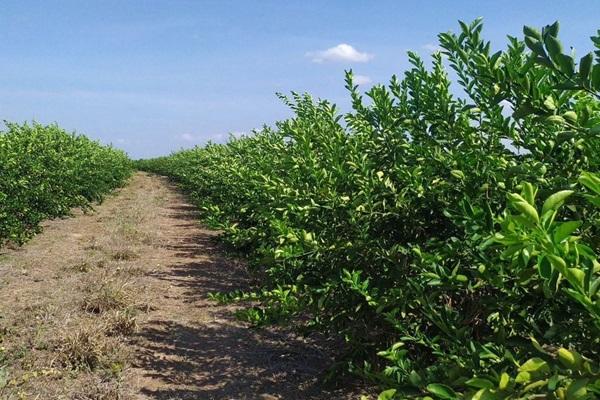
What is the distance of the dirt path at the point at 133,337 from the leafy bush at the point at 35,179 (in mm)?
723

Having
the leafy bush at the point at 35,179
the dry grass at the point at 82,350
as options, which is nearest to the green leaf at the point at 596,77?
the dry grass at the point at 82,350

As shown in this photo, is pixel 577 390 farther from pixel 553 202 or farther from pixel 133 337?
pixel 133 337

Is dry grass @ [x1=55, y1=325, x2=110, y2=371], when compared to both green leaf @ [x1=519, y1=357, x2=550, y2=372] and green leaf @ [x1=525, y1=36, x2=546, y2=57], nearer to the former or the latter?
green leaf @ [x1=519, y1=357, x2=550, y2=372]

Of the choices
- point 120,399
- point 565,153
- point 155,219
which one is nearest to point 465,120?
point 565,153

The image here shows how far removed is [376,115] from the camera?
359 centimetres

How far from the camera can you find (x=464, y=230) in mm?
2658

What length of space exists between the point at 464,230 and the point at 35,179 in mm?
10136

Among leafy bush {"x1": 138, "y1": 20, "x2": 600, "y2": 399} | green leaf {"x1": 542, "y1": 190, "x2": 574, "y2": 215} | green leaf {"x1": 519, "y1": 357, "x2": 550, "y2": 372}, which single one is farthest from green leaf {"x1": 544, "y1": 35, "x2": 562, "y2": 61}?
green leaf {"x1": 519, "y1": 357, "x2": 550, "y2": 372}

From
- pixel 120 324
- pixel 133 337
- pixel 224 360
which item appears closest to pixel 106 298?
pixel 120 324

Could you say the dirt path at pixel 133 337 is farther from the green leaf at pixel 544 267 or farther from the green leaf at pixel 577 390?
the green leaf at pixel 544 267

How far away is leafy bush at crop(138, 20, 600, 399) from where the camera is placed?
1255 millimetres

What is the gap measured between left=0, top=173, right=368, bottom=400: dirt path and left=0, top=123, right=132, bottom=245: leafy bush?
72cm

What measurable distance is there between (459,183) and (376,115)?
980 mm

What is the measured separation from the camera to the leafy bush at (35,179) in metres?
A: 9.53
